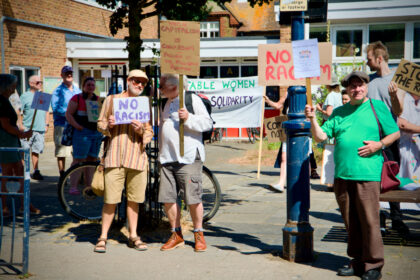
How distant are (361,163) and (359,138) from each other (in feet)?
0.70

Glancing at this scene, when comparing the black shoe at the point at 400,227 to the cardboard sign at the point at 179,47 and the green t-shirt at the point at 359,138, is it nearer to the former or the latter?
the green t-shirt at the point at 359,138

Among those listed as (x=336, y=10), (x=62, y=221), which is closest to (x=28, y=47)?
(x=336, y=10)

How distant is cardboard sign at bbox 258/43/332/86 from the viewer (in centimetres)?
502

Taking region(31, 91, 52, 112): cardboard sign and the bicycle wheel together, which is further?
region(31, 91, 52, 112): cardboard sign

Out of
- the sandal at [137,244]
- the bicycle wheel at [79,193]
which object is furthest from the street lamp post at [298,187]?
the bicycle wheel at [79,193]

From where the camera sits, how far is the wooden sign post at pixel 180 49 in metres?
5.20

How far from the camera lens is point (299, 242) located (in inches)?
192

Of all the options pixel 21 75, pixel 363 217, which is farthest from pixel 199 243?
pixel 21 75

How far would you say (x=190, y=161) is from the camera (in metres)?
5.30

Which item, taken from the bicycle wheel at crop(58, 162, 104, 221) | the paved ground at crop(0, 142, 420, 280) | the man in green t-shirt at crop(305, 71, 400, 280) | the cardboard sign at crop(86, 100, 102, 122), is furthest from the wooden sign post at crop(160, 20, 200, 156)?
the cardboard sign at crop(86, 100, 102, 122)

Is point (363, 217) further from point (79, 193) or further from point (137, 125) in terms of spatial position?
point (79, 193)

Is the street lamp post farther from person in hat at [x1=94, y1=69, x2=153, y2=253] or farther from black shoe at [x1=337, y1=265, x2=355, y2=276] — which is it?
person in hat at [x1=94, y1=69, x2=153, y2=253]

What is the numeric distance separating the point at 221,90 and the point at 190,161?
785 centimetres

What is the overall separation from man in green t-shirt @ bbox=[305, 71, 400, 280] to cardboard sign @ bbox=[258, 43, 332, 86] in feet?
1.75
